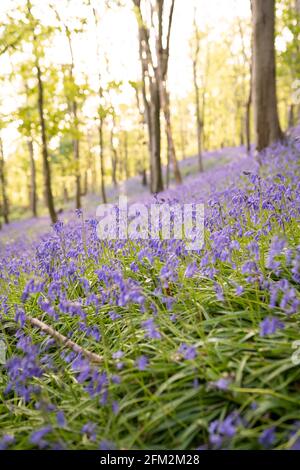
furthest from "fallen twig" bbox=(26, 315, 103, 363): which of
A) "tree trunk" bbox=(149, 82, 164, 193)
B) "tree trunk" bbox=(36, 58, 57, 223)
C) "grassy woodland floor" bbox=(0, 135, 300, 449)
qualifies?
"tree trunk" bbox=(149, 82, 164, 193)

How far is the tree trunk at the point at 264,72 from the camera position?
8.81 meters

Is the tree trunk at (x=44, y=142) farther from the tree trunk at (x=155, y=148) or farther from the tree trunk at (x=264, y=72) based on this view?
the tree trunk at (x=264, y=72)

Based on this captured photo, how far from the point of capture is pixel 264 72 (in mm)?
9047

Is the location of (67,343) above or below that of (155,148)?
below

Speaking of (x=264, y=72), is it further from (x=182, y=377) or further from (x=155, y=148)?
(x=182, y=377)

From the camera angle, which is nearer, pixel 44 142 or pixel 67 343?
pixel 67 343

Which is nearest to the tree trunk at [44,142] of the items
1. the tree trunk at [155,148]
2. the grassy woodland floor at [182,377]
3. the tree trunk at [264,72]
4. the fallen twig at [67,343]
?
the tree trunk at [155,148]

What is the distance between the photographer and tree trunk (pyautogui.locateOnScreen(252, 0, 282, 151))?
347 inches

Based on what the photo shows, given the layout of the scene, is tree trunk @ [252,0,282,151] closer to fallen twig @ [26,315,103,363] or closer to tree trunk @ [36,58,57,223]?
tree trunk @ [36,58,57,223]

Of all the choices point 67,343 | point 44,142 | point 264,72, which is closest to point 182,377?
point 67,343
